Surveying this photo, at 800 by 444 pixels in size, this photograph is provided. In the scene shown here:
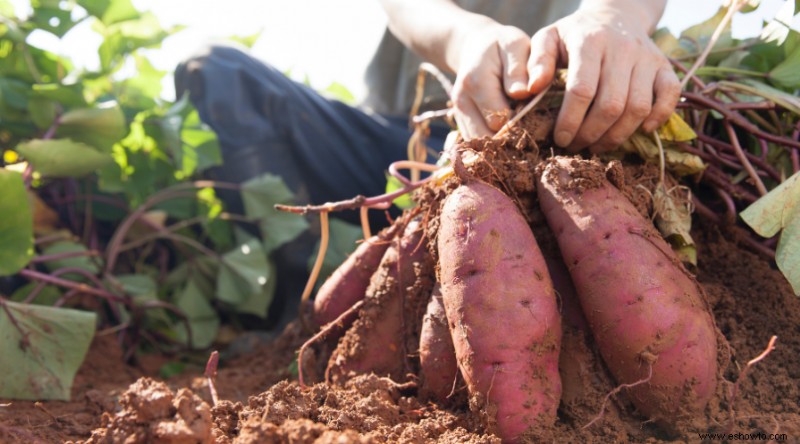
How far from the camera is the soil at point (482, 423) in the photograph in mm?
810

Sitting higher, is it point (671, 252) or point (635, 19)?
point (635, 19)

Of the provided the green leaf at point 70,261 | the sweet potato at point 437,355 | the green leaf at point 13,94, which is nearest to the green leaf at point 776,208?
the sweet potato at point 437,355

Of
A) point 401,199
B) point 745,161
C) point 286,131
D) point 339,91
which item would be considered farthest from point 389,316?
point 339,91

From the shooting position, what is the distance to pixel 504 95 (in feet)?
4.08

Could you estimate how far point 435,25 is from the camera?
1.65m

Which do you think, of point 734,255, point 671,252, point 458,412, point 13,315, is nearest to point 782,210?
point 734,255

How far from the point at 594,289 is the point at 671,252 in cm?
15

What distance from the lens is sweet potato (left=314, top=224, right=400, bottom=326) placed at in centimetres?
129

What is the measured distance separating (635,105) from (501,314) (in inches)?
17.5

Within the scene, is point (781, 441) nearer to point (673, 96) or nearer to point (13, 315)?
point (673, 96)

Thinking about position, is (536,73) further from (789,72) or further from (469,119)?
(789,72)

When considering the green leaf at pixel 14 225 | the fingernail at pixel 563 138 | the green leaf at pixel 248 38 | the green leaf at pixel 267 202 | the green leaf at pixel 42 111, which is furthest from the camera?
the green leaf at pixel 248 38

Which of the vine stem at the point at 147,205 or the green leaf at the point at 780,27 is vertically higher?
the green leaf at the point at 780,27

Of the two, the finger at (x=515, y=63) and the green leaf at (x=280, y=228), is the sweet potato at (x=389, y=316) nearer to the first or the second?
the finger at (x=515, y=63)
